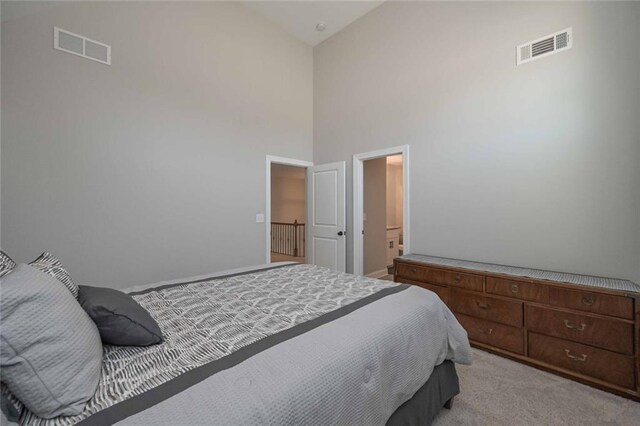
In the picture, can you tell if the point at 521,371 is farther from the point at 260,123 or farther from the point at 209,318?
the point at 260,123

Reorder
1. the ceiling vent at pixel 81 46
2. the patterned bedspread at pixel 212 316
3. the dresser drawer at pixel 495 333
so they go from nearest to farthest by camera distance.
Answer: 1. the patterned bedspread at pixel 212 316
2. the dresser drawer at pixel 495 333
3. the ceiling vent at pixel 81 46

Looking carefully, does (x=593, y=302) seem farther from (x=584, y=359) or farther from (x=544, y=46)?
(x=544, y=46)

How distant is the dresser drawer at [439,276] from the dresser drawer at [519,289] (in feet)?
0.33

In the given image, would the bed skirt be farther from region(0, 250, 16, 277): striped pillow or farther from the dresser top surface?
region(0, 250, 16, 277): striped pillow

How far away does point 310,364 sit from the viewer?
0.95 meters

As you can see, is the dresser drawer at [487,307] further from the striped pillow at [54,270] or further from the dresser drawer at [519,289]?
the striped pillow at [54,270]

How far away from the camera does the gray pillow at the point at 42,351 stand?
0.70m

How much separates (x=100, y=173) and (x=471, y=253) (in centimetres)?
387

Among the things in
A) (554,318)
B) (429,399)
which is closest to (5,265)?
(429,399)

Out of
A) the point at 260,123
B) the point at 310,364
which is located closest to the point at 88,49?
the point at 260,123

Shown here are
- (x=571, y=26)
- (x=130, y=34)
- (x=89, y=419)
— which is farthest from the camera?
(x=130, y=34)

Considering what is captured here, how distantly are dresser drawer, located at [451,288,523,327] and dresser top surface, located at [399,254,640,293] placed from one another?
0.25 meters

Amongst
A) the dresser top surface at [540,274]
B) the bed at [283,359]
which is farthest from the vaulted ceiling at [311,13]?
the bed at [283,359]

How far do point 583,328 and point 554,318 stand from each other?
0.16 metres
